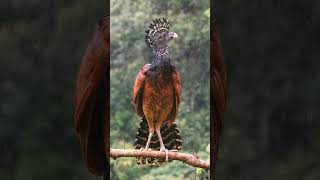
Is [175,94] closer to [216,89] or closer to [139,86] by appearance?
[139,86]

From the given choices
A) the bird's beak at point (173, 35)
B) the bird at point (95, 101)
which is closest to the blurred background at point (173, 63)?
the bird's beak at point (173, 35)

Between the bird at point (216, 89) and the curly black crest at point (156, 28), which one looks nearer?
the curly black crest at point (156, 28)

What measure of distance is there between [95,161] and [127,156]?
0.38m

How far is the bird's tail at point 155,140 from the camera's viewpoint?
13.1 ft

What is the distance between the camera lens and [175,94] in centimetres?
399

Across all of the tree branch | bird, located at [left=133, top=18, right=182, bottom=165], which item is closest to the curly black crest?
bird, located at [left=133, top=18, right=182, bottom=165]

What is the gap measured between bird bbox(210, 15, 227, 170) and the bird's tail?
272 mm

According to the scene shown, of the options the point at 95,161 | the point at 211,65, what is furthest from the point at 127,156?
the point at 211,65

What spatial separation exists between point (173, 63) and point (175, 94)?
189 millimetres

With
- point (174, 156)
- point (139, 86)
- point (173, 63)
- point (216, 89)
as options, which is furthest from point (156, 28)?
point (174, 156)

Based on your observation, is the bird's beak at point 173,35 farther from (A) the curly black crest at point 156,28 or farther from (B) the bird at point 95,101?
(B) the bird at point 95,101

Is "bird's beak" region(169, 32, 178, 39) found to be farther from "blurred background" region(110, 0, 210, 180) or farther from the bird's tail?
the bird's tail

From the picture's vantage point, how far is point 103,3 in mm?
4488

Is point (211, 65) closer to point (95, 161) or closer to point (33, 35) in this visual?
point (95, 161)
